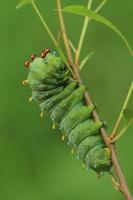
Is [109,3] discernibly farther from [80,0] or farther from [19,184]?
[19,184]

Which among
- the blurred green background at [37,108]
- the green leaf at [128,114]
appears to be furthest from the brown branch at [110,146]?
the blurred green background at [37,108]

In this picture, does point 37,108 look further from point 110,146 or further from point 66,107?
point 110,146

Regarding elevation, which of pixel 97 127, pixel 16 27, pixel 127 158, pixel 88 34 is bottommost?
pixel 127 158

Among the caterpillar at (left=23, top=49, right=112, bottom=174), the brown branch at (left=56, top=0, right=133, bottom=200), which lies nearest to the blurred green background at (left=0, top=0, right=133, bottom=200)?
the caterpillar at (left=23, top=49, right=112, bottom=174)

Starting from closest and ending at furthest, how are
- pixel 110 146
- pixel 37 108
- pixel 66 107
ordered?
1. pixel 110 146
2. pixel 66 107
3. pixel 37 108

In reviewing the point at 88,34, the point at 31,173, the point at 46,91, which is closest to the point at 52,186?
the point at 31,173

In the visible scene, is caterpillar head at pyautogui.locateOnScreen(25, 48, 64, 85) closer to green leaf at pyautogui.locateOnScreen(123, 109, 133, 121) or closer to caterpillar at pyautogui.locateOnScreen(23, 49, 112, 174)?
caterpillar at pyautogui.locateOnScreen(23, 49, 112, 174)

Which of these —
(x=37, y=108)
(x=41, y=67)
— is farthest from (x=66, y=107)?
(x=37, y=108)

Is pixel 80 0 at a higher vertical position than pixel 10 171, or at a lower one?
higher
